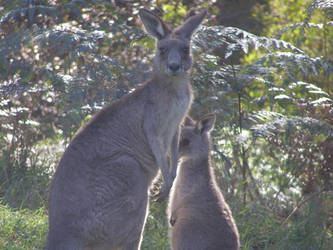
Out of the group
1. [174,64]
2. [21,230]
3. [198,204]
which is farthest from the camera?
[21,230]

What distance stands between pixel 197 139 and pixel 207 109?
126 centimetres

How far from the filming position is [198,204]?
5492 mm

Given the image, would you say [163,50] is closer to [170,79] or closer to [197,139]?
[170,79]

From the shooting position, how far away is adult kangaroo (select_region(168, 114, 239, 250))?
5.17 m

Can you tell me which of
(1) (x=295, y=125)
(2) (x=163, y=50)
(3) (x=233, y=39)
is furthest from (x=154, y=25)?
(1) (x=295, y=125)

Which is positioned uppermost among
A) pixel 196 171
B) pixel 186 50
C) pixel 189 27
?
pixel 189 27

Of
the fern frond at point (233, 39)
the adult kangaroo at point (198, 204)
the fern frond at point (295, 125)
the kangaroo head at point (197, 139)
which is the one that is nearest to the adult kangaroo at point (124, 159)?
the adult kangaroo at point (198, 204)

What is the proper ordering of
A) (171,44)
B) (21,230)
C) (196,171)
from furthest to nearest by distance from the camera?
(196,171) → (21,230) → (171,44)

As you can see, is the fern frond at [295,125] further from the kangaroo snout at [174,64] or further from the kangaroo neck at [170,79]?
the kangaroo snout at [174,64]

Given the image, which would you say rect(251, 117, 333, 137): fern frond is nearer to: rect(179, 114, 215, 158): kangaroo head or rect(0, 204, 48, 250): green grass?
rect(179, 114, 215, 158): kangaroo head

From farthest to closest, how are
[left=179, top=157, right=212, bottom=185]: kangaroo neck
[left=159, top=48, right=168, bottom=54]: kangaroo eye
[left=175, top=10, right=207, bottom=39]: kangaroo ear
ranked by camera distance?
[left=179, top=157, right=212, bottom=185]: kangaroo neck
[left=175, top=10, right=207, bottom=39]: kangaroo ear
[left=159, top=48, right=168, bottom=54]: kangaroo eye

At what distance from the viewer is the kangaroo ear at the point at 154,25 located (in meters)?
5.16

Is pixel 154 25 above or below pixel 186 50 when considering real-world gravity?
above

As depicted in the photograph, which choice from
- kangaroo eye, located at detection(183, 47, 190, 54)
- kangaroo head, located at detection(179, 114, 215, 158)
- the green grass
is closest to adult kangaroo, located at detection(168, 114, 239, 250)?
kangaroo head, located at detection(179, 114, 215, 158)
